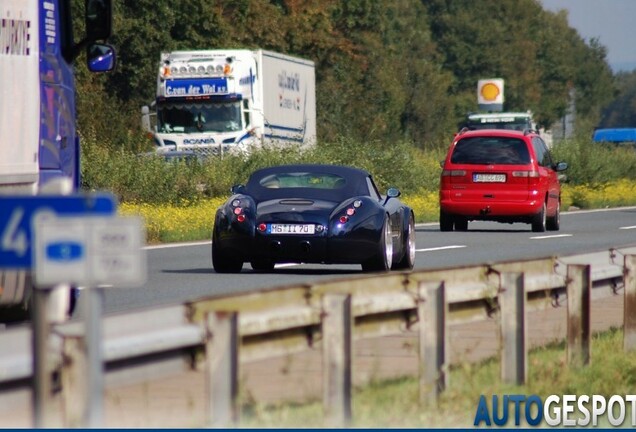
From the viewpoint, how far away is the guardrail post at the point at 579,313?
436 inches

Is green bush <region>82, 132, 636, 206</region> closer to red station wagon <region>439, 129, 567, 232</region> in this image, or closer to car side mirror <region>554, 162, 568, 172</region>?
red station wagon <region>439, 129, 567, 232</region>

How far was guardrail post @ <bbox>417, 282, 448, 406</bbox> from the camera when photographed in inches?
366

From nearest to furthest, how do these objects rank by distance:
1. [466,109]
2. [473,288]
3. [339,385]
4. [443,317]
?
[339,385] < [443,317] < [473,288] < [466,109]

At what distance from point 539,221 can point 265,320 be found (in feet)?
78.2

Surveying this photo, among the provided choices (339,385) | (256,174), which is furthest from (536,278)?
(256,174)

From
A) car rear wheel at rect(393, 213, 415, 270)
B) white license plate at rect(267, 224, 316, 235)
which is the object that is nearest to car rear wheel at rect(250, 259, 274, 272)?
white license plate at rect(267, 224, 316, 235)

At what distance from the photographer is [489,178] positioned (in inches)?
1236

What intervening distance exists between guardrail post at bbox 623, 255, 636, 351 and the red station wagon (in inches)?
756

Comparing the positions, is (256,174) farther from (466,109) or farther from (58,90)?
(466,109)

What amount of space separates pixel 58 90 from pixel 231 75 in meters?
30.9

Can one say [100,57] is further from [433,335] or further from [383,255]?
[433,335]

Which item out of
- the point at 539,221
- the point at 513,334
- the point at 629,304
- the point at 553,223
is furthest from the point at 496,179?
the point at 513,334

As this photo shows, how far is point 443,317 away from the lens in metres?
9.37

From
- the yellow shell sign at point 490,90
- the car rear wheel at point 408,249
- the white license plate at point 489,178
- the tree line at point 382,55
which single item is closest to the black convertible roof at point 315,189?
the car rear wheel at point 408,249
